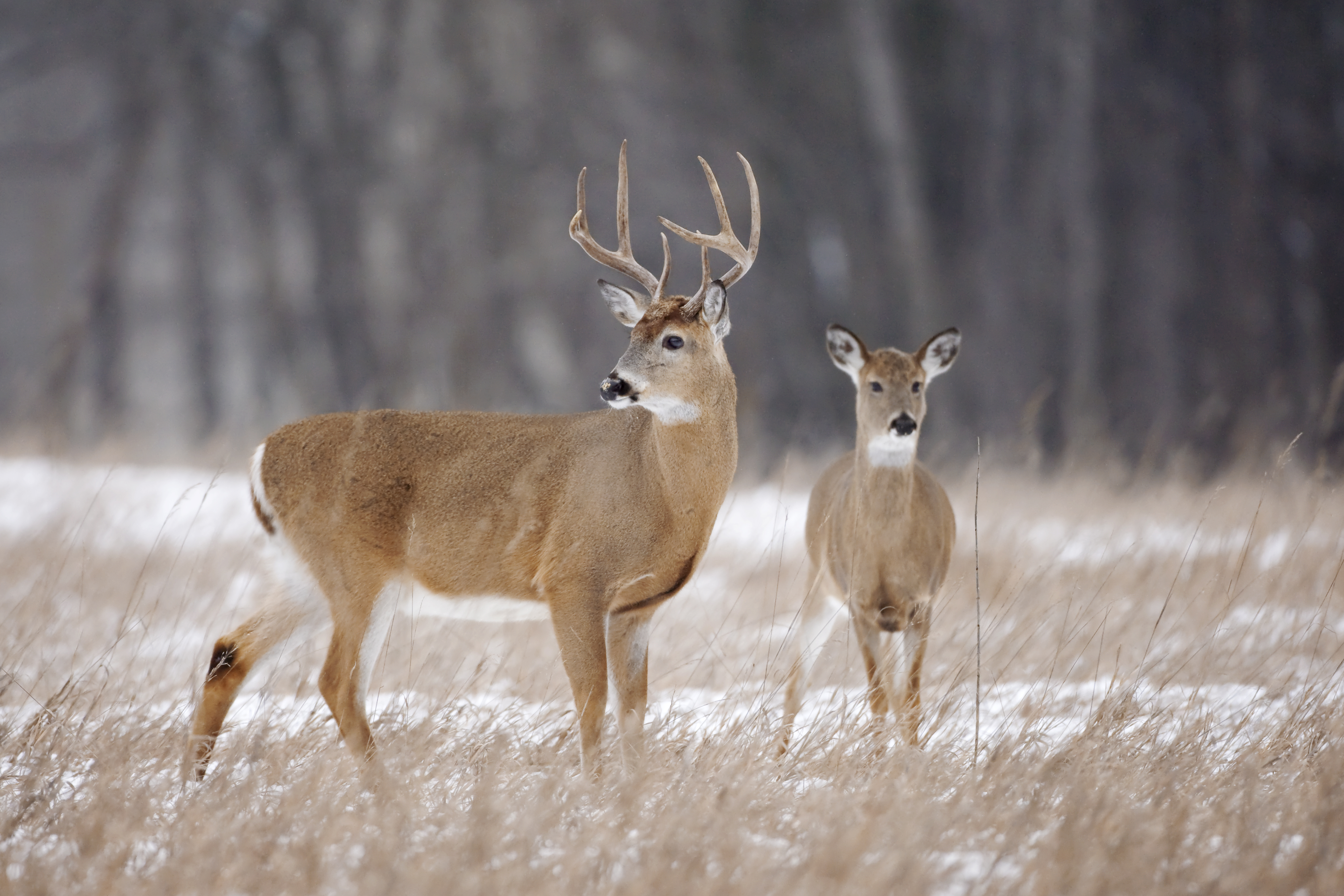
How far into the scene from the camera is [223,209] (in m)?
14.2

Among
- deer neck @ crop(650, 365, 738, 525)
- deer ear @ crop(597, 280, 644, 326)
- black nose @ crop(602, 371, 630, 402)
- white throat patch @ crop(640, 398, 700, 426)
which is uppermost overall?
deer ear @ crop(597, 280, 644, 326)

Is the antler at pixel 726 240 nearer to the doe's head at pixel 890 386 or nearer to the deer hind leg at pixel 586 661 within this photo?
the doe's head at pixel 890 386

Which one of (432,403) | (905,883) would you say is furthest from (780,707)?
(432,403)

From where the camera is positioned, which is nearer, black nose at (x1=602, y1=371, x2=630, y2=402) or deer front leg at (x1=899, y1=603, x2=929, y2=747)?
black nose at (x1=602, y1=371, x2=630, y2=402)

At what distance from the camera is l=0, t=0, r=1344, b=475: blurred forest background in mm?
12781

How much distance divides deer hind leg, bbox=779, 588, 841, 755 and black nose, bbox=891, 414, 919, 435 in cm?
63

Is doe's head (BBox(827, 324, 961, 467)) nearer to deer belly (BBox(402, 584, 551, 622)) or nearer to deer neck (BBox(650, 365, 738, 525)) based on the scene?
deer neck (BBox(650, 365, 738, 525))

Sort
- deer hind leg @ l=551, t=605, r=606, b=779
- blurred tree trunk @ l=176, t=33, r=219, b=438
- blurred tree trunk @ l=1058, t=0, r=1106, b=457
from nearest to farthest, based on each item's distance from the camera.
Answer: deer hind leg @ l=551, t=605, r=606, b=779 → blurred tree trunk @ l=1058, t=0, r=1106, b=457 → blurred tree trunk @ l=176, t=33, r=219, b=438

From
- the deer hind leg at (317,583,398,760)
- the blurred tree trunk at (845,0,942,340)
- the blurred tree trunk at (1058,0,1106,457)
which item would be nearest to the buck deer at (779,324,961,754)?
the deer hind leg at (317,583,398,760)

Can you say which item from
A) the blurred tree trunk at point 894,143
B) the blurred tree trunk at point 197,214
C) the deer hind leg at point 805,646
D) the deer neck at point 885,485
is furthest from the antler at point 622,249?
the blurred tree trunk at point 197,214

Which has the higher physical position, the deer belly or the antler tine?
the antler tine

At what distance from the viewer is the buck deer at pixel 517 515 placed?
3387 millimetres

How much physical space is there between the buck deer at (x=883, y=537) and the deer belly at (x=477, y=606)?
0.79 m

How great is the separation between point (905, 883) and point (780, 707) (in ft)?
4.61
